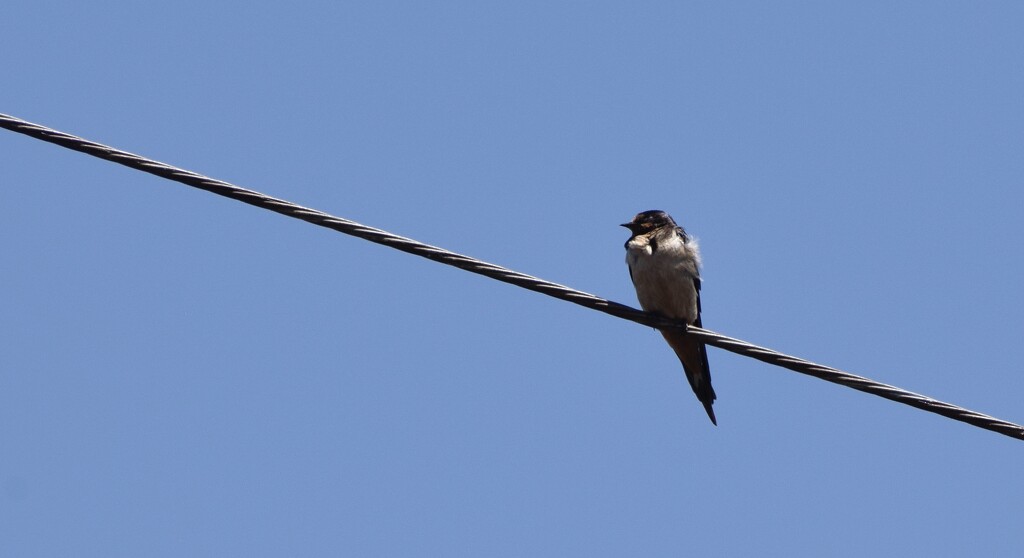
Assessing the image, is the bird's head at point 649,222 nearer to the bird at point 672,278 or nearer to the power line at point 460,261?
the bird at point 672,278

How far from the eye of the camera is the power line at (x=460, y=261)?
511 centimetres

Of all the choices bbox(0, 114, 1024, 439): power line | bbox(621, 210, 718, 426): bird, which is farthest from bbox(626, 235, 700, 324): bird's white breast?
bbox(0, 114, 1024, 439): power line

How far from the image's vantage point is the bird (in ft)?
29.8

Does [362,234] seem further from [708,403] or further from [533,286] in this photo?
[708,403]

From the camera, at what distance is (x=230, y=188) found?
16.9ft

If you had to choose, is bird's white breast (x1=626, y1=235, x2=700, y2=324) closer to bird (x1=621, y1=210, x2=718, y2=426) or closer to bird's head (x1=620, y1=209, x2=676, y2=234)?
bird (x1=621, y1=210, x2=718, y2=426)

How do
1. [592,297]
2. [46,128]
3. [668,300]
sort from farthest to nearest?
[668,300] < [592,297] < [46,128]

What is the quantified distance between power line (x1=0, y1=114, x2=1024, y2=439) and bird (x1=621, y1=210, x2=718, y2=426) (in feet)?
9.90

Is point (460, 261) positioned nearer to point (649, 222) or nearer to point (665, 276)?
point (665, 276)

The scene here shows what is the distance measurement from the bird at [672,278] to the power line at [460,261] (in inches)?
119

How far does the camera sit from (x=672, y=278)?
9.05 m

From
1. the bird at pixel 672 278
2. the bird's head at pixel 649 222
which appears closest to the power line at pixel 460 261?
the bird at pixel 672 278

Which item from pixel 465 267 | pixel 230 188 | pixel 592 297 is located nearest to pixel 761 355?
pixel 592 297

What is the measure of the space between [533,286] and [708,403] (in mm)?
4261
